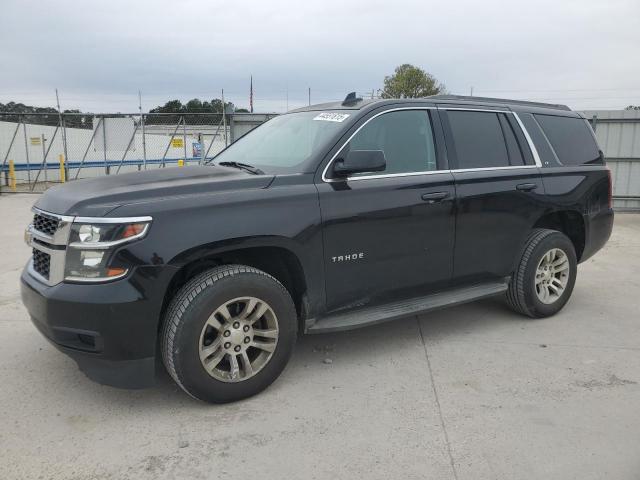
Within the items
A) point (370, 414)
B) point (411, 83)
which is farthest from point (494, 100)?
point (411, 83)

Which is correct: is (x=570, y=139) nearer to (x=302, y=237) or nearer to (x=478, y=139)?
(x=478, y=139)

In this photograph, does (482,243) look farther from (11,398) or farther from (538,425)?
(11,398)

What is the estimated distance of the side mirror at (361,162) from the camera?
11.1ft

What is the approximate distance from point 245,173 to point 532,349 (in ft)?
8.65

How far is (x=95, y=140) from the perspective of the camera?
1658 cm

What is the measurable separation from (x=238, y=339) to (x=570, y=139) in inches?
149

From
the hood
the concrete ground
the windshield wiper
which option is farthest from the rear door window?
the hood

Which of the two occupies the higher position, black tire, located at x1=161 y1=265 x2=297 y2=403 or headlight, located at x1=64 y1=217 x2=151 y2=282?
headlight, located at x1=64 y1=217 x2=151 y2=282

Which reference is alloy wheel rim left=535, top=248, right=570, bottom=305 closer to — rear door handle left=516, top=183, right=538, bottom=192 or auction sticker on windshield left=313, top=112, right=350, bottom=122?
A: rear door handle left=516, top=183, right=538, bottom=192

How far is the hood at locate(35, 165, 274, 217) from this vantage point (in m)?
2.92

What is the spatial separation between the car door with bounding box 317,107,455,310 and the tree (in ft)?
180

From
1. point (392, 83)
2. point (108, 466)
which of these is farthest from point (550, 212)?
point (392, 83)

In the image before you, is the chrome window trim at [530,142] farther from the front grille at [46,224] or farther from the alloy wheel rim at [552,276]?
the front grille at [46,224]

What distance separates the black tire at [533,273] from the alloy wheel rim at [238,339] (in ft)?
7.95
